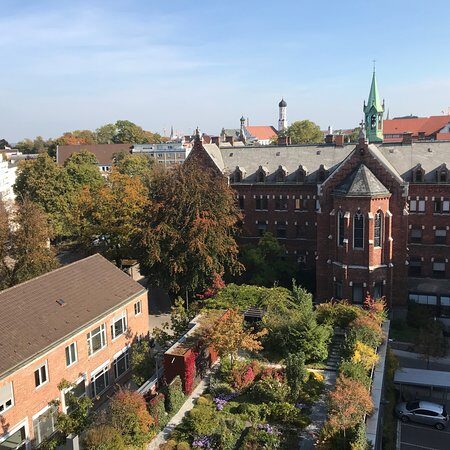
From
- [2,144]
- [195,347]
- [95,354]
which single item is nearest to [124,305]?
A: [95,354]

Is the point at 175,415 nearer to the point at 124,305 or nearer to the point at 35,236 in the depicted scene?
the point at 124,305

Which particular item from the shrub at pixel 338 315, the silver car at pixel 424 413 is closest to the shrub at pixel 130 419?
the shrub at pixel 338 315

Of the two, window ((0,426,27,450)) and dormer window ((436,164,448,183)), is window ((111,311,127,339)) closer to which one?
window ((0,426,27,450))

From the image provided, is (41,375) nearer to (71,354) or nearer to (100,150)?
(71,354)

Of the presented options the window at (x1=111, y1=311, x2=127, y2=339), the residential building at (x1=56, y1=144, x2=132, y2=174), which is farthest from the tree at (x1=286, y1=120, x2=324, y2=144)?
the window at (x1=111, y1=311, x2=127, y2=339)

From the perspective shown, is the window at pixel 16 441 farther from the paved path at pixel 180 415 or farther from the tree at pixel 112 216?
the tree at pixel 112 216

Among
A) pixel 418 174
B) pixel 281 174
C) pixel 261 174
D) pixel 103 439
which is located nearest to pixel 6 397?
pixel 103 439

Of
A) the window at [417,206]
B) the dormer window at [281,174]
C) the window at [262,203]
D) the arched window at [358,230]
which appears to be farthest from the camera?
the window at [262,203]
